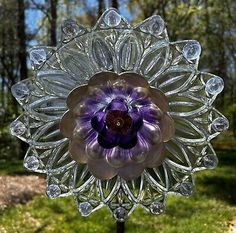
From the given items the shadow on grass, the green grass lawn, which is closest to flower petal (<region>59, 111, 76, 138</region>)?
the green grass lawn

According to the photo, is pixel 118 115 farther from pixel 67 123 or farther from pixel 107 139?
pixel 67 123

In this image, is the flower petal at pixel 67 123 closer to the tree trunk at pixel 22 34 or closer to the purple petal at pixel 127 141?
the purple petal at pixel 127 141

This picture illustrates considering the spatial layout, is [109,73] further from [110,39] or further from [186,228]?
[186,228]

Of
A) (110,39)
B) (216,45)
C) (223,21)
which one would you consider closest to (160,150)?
(110,39)

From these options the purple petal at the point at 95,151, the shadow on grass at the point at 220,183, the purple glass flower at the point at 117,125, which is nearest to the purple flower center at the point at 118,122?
the purple glass flower at the point at 117,125

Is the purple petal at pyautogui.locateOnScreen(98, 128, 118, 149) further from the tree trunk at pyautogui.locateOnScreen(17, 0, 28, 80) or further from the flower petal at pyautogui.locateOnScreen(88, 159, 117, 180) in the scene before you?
the tree trunk at pyautogui.locateOnScreen(17, 0, 28, 80)
